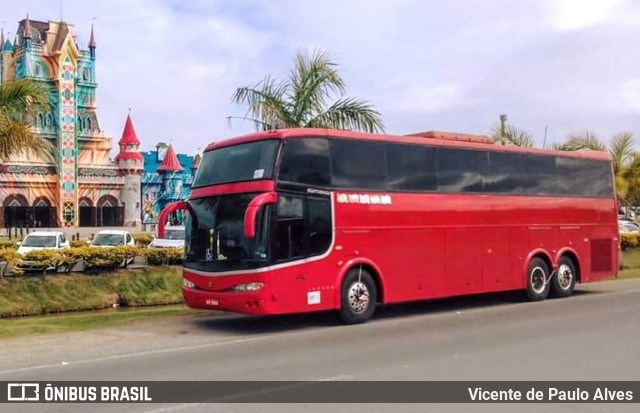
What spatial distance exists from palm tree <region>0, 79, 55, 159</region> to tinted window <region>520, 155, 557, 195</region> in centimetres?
1132

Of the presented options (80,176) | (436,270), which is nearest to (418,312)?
(436,270)

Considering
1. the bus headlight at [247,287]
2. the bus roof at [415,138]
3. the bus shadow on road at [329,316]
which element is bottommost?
the bus shadow on road at [329,316]

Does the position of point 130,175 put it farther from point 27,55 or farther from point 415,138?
point 415,138

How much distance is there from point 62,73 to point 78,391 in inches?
2495

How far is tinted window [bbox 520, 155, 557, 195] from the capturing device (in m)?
18.2

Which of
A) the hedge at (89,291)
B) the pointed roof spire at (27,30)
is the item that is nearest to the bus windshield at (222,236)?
the hedge at (89,291)

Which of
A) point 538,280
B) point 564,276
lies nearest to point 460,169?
point 538,280

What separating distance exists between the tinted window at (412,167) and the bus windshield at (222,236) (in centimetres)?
340

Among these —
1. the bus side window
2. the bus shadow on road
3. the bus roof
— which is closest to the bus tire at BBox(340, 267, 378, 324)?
the bus shadow on road

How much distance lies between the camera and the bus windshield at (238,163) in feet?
44.6

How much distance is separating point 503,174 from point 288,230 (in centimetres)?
655

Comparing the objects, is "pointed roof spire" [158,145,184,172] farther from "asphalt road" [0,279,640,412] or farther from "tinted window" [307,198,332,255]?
"tinted window" [307,198,332,255]

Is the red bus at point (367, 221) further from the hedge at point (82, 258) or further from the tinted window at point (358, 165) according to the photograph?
the hedge at point (82, 258)
